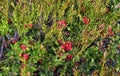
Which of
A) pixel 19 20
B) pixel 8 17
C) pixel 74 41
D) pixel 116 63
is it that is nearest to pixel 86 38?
pixel 74 41

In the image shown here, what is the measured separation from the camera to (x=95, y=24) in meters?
Result: 3.10

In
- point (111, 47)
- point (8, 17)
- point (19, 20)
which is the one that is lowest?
point (111, 47)

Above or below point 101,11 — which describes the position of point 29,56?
below

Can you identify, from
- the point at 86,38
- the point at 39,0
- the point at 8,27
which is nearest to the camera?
the point at 86,38

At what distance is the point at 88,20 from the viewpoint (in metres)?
3.01

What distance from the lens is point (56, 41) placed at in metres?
2.77

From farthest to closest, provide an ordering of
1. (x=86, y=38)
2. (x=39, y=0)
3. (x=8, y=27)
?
1. (x=39, y=0)
2. (x=8, y=27)
3. (x=86, y=38)

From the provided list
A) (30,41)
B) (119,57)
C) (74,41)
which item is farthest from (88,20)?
(30,41)

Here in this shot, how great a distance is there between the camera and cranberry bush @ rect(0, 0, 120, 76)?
99.9 inches

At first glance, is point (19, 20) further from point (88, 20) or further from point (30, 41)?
point (88, 20)

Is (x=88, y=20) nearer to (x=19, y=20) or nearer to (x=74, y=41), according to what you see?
(x=74, y=41)

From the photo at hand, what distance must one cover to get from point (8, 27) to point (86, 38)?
2.91 feet

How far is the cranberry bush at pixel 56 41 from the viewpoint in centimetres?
254

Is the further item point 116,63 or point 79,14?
point 79,14
